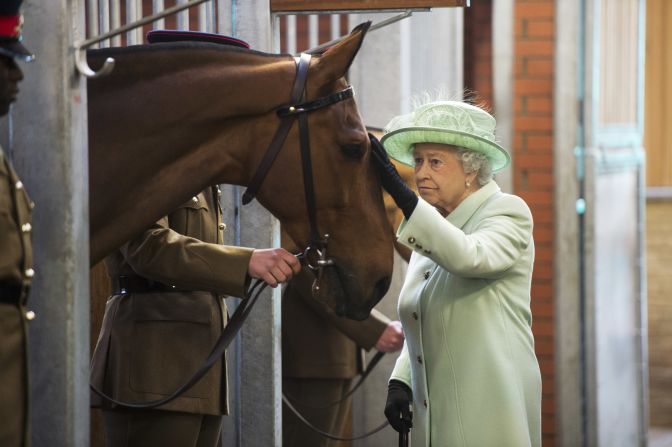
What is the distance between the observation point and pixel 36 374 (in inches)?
99.2

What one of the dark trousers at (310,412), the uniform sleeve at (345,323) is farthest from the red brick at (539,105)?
the dark trousers at (310,412)

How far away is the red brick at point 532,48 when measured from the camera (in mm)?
7191

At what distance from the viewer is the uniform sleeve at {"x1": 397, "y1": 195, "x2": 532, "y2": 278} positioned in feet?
10.2

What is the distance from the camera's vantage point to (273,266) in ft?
10.7

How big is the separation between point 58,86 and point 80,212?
242 mm

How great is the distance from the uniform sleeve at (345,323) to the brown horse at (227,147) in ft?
4.26

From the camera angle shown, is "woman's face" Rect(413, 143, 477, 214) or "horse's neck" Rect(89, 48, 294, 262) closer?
"horse's neck" Rect(89, 48, 294, 262)

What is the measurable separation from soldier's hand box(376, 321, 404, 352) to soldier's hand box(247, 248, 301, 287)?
1.36 metres

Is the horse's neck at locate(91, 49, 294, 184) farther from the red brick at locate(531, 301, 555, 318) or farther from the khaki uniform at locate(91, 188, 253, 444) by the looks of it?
the red brick at locate(531, 301, 555, 318)

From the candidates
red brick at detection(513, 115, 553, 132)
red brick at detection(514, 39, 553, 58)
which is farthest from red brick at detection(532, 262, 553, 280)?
red brick at detection(514, 39, 553, 58)

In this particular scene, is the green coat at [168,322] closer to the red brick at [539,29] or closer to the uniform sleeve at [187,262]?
the uniform sleeve at [187,262]

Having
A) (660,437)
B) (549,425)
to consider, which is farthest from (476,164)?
(660,437)

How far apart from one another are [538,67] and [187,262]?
4.31 m

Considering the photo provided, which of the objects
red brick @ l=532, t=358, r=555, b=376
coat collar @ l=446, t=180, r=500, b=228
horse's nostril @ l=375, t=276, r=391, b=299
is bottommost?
red brick @ l=532, t=358, r=555, b=376
